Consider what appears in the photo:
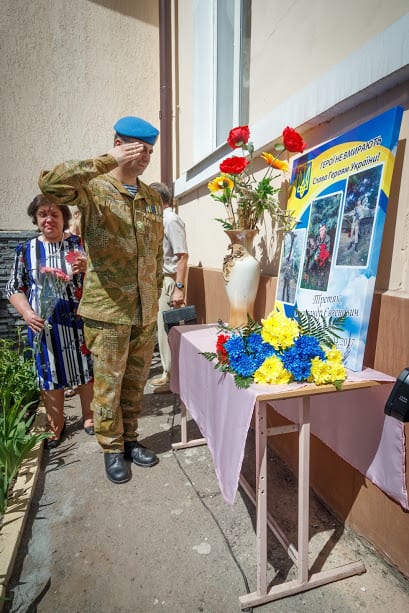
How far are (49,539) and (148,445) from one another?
1060 mm

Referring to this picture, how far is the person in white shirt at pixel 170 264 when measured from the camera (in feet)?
12.1

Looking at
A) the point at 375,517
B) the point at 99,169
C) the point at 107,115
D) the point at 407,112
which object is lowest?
the point at 375,517

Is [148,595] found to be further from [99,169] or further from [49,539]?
[99,169]

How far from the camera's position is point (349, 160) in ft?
5.53

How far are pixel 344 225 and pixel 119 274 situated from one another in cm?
129

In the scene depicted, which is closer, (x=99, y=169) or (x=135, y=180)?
(x=99, y=169)

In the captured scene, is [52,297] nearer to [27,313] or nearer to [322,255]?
[27,313]

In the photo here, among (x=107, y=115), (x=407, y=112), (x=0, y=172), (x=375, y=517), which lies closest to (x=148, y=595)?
(x=375, y=517)

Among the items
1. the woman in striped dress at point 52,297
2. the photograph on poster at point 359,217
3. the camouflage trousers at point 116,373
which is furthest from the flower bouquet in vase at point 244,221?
the woman in striped dress at point 52,297

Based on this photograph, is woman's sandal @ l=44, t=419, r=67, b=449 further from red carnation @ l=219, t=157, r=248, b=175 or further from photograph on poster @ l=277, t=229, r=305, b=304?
red carnation @ l=219, t=157, r=248, b=175

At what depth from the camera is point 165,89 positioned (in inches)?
202

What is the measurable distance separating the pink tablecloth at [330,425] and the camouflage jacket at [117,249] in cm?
50

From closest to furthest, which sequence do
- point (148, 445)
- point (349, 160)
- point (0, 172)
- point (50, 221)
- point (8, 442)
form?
point (349, 160)
point (8, 442)
point (50, 221)
point (148, 445)
point (0, 172)

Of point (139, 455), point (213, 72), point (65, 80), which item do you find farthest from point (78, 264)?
point (65, 80)
